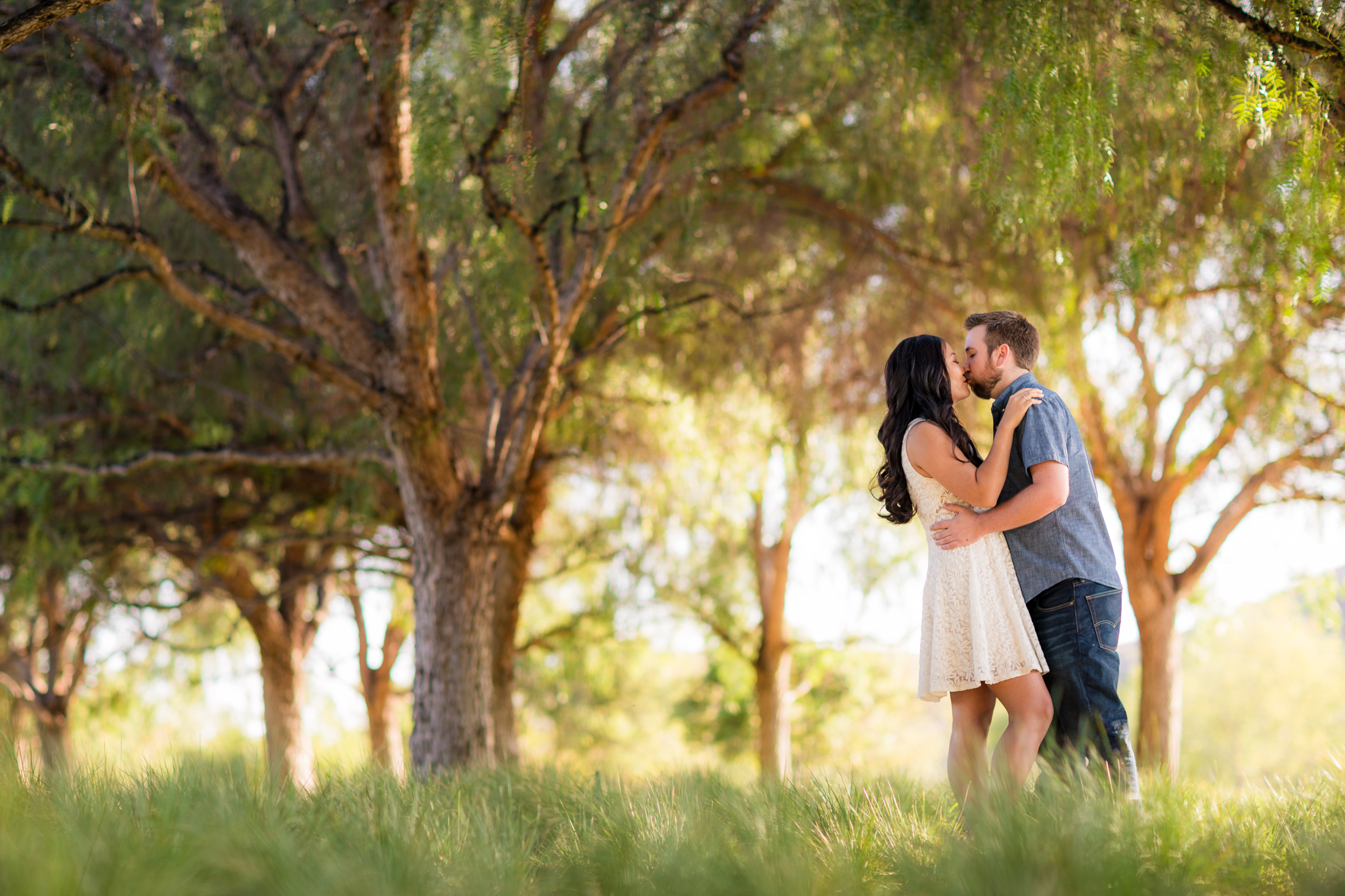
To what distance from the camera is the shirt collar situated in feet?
9.85

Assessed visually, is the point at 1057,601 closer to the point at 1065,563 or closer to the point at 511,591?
the point at 1065,563

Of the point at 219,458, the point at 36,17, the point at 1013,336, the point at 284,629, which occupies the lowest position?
the point at 284,629

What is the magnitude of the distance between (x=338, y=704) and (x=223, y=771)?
67.0 feet

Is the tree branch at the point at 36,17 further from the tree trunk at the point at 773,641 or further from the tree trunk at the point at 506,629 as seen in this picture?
the tree trunk at the point at 773,641

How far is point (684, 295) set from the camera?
678 centimetres

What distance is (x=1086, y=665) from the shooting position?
2.76m

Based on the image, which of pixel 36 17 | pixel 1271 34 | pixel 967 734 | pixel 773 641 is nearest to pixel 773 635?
pixel 773 641

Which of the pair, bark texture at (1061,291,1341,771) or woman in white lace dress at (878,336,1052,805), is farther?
bark texture at (1061,291,1341,771)

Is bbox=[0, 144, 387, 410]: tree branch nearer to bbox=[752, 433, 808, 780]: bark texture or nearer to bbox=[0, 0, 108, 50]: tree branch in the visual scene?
bbox=[0, 0, 108, 50]: tree branch

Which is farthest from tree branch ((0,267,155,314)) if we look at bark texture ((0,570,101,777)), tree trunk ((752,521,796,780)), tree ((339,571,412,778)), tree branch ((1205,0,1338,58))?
tree trunk ((752,521,796,780))

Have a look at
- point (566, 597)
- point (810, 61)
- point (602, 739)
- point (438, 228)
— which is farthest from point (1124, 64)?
point (602, 739)

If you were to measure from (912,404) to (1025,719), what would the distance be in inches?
→ 41.7

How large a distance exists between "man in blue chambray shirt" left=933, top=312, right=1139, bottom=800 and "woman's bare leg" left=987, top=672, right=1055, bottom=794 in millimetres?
82

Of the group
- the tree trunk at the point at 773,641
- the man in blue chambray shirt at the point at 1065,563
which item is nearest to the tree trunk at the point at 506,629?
the man in blue chambray shirt at the point at 1065,563
